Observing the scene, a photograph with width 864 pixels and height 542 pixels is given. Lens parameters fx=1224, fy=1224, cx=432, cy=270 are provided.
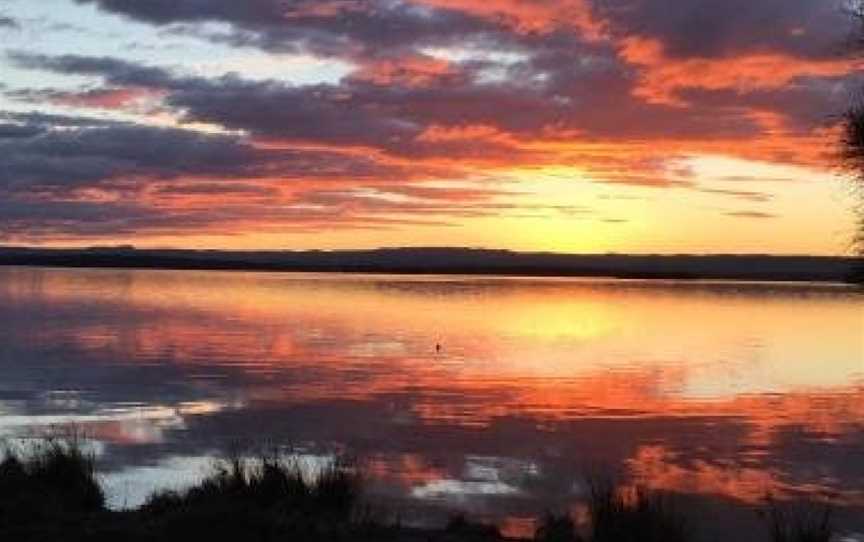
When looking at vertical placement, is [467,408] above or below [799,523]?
below

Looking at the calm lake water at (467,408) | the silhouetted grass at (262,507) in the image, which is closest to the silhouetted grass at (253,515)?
the silhouetted grass at (262,507)

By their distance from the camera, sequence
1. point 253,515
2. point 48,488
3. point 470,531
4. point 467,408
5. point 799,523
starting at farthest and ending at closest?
point 467,408 → point 48,488 → point 470,531 → point 799,523 → point 253,515

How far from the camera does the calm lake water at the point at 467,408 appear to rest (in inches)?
661

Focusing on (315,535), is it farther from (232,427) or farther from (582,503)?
(232,427)

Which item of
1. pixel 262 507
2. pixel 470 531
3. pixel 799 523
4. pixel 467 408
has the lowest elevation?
pixel 467 408

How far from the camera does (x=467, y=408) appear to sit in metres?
25.2

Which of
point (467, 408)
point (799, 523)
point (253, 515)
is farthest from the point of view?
point (467, 408)

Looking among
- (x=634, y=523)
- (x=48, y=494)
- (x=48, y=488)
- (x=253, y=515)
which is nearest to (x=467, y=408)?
(x=48, y=488)

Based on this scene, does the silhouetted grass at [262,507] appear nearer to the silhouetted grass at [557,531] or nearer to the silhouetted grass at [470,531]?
the silhouetted grass at [470,531]

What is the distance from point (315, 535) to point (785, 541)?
4.18 m

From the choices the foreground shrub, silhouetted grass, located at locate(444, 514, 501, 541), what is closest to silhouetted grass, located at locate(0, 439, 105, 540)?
the foreground shrub

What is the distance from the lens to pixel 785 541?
10.8 meters

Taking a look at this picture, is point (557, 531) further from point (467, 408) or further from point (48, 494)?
point (467, 408)

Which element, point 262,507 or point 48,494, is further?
point 48,494
